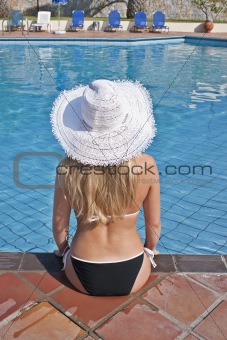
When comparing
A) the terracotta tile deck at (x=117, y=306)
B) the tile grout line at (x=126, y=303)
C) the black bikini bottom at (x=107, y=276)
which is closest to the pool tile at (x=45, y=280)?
the terracotta tile deck at (x=117, y=306)

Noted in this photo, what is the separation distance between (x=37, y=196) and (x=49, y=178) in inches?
21.0

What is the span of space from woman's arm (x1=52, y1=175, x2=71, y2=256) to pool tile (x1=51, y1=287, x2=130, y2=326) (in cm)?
31

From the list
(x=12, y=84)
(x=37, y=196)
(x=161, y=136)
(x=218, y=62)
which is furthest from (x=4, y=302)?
(x=218, y=62)

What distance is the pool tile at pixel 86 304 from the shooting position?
199cm

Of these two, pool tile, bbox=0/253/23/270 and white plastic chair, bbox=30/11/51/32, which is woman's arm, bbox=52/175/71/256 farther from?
white plastic chair, bbox=30/11/51/32

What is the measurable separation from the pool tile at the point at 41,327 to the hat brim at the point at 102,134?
83cm

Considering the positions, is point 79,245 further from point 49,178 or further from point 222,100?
point 222,100

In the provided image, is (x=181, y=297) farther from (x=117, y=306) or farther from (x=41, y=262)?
(x=41, y=262)

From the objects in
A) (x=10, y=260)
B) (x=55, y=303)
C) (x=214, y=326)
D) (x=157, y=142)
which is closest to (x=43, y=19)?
(x=157, y=142)

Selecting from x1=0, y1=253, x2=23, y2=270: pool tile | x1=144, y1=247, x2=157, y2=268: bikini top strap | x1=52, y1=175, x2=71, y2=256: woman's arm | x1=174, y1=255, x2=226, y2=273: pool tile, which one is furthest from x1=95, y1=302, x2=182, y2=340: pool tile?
x1=0, y1=253, x2=23, y2=270: pool tile

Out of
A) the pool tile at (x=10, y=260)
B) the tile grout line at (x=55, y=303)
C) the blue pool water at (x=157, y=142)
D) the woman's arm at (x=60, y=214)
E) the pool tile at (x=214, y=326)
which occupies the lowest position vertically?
the blue pool water at (x=157, y=142)

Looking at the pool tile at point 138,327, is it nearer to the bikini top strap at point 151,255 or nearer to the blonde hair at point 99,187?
the bikini top strap at point 151,255

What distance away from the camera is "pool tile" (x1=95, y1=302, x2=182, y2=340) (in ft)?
6.11

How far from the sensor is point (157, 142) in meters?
6.45
